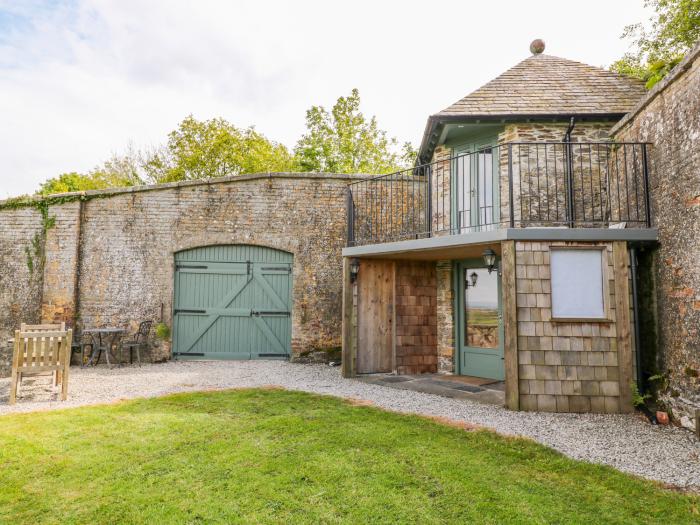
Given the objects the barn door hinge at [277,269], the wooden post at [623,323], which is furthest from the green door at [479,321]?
the barn door hinge at [277,269]

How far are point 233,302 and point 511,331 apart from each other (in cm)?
651

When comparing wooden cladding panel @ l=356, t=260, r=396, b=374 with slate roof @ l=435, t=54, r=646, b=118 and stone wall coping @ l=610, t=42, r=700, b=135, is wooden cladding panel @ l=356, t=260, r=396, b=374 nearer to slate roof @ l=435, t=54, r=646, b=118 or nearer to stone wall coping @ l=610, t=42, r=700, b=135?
slate roof @ l=435, t=54, r=646, b=118

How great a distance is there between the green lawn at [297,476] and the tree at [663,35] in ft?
27.0

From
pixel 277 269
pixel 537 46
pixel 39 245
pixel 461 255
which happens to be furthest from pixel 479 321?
pixel 39 245

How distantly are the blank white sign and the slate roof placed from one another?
9.35 ft

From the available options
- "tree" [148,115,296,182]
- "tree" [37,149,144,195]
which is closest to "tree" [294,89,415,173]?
"tree" [148,115,296,182]

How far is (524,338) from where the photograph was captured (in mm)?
5660

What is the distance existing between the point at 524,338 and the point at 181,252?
7615mm

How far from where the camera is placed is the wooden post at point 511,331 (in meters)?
5.61

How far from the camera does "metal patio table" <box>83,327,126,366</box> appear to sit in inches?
362

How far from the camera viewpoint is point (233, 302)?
33.0 feet

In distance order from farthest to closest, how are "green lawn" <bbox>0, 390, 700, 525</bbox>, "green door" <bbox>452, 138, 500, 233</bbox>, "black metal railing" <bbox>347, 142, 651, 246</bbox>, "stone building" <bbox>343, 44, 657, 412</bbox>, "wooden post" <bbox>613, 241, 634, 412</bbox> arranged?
1. "green door" <bbox>452, 138, 500, 233</bbox>
2. "black metal railing" <bbox>347, 142, 651, 246</bbox>
3. "stone building" <bbox>343, 44, 657, 412</bbox>
4. "wooden post" <bbox>613, 241, 634, 412</bbox>
5. "green lawn" <bbox>0, 390, 700, 525</bbox>

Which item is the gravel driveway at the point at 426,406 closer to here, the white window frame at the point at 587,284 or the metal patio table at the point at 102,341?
the metal patio table at the point at 102,341

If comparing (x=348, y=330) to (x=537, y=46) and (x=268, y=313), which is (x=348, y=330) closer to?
(x=268, y=313)
